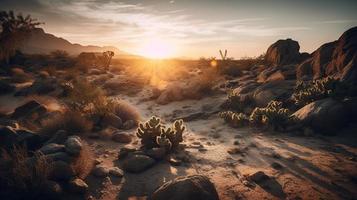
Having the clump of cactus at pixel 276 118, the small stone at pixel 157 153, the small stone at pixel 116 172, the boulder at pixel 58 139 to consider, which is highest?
the clump of cactus at pixel 276 118

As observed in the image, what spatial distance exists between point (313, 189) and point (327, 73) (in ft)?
30.1

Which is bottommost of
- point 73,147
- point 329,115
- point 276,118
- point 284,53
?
point 73,147

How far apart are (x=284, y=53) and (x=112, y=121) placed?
15.6m

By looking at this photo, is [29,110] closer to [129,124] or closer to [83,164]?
[129,124]

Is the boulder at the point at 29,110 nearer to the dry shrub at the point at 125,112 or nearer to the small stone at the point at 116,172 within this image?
the dry shrub at the point at 125,112

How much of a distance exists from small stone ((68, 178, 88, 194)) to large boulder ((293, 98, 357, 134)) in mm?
6517

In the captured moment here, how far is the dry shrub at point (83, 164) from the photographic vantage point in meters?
5.55

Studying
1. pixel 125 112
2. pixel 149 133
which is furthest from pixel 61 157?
pixel 125 112

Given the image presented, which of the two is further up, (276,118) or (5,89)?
Result: (276,118)

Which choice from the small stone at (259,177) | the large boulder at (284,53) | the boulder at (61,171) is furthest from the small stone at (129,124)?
the large boulder at (284,53)

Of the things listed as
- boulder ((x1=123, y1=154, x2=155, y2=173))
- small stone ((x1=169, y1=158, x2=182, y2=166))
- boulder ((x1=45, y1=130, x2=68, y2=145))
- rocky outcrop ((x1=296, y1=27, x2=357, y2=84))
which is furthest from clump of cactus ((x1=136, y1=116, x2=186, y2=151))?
rocky outcrop ((x1=296, y1=27, x2=357, y2=84))

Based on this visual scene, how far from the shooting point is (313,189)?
16.3 ft

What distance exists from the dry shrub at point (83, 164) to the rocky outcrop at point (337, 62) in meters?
9.21

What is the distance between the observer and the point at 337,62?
12.2 meters
